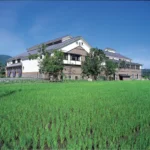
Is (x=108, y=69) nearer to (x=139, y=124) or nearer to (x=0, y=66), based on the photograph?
(x=0, y=66)

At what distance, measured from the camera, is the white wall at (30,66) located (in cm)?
2945

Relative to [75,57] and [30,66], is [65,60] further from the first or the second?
[30,66]

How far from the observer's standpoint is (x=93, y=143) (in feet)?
9.69

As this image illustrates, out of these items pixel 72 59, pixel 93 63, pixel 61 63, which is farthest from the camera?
pixel 72 59

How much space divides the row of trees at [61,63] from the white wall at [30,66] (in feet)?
8.29

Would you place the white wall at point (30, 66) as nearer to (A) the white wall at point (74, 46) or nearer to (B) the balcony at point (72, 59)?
(B) the balcony at point (72, 59)

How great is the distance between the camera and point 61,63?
75.3ft

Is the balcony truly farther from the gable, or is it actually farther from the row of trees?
the row of trees

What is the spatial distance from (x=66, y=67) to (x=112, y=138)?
25501mm

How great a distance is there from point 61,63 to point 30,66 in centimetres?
970

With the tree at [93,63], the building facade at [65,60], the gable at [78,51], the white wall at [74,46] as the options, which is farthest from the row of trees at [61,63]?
the white wall at [74,46]

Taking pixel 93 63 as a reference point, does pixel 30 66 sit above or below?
below

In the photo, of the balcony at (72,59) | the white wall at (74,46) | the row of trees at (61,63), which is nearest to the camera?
the row of trees at (61,63)

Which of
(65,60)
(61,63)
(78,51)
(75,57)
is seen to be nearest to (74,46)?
(78,51)
